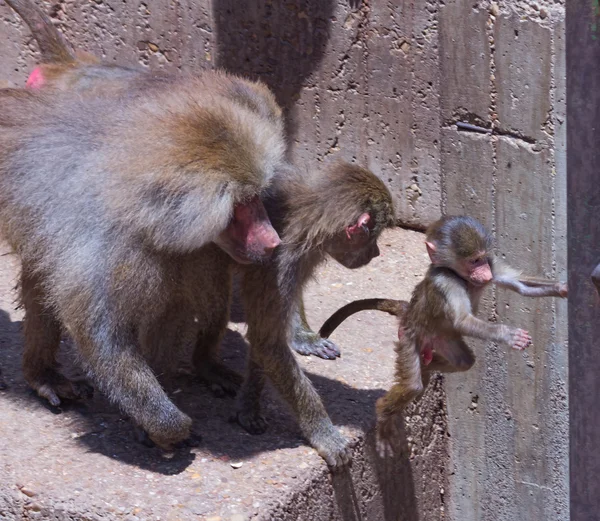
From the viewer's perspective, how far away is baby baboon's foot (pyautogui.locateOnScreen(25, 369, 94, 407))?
11.6ft

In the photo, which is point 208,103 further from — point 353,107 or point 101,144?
point 353,107

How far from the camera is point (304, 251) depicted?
3.19 metres

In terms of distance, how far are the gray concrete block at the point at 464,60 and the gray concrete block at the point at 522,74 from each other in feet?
0.28

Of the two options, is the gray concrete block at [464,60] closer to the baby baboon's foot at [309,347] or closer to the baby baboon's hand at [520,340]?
the baby baboon's foot at [309,347]

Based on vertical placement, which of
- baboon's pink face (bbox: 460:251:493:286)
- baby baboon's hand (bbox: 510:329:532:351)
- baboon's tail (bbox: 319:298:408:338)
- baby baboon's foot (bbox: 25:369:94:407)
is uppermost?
baboon's pink face (bbox: 460:251:493:286)

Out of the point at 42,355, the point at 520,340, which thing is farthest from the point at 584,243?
the point at 42,355

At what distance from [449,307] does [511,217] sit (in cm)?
76

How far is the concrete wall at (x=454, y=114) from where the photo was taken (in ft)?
12.0

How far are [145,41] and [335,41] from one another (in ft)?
3.22

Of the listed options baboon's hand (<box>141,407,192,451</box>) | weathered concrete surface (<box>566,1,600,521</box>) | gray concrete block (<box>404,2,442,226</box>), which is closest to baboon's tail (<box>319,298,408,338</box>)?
baboon's hand (<box>141,407,192,451</box>)

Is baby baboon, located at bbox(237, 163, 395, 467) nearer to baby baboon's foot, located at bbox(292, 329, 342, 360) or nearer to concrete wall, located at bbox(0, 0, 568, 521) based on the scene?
baby baboon's foot, located at bbox(292, 329, 342, 360)

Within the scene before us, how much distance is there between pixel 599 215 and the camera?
5.67 ft

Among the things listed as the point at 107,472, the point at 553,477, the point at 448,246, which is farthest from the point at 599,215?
the point at 553,477

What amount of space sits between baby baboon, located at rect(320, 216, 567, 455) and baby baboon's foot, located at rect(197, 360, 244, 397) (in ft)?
1.89
